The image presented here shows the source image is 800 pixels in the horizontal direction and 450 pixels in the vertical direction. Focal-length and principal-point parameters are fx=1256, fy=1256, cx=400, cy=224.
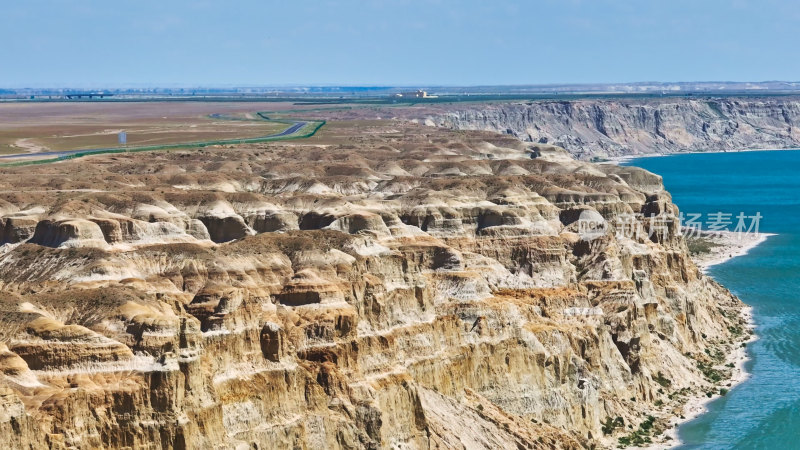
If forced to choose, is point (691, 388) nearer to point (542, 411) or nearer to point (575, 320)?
point (575, 320)

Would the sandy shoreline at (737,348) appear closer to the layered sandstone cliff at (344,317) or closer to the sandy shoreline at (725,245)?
the sandy shoreline at (725,245)

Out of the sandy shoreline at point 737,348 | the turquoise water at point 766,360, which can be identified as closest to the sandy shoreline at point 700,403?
the sandy shoreline at point 737,348

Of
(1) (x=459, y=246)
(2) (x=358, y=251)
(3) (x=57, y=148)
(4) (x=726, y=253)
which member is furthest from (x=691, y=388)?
(3) (x=57, y=148)

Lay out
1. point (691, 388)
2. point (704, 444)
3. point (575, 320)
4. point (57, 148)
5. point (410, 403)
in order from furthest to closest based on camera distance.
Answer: point (57, 148)
point (691, 388)
point (575, 320)
point (704, 444)
point (410, 403)

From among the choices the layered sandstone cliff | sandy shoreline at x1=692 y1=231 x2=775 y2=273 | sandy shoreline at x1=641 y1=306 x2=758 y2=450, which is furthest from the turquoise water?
the layered sandstone cliff

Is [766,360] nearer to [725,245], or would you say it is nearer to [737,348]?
[737,348]

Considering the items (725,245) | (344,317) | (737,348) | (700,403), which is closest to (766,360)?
(737,348)
